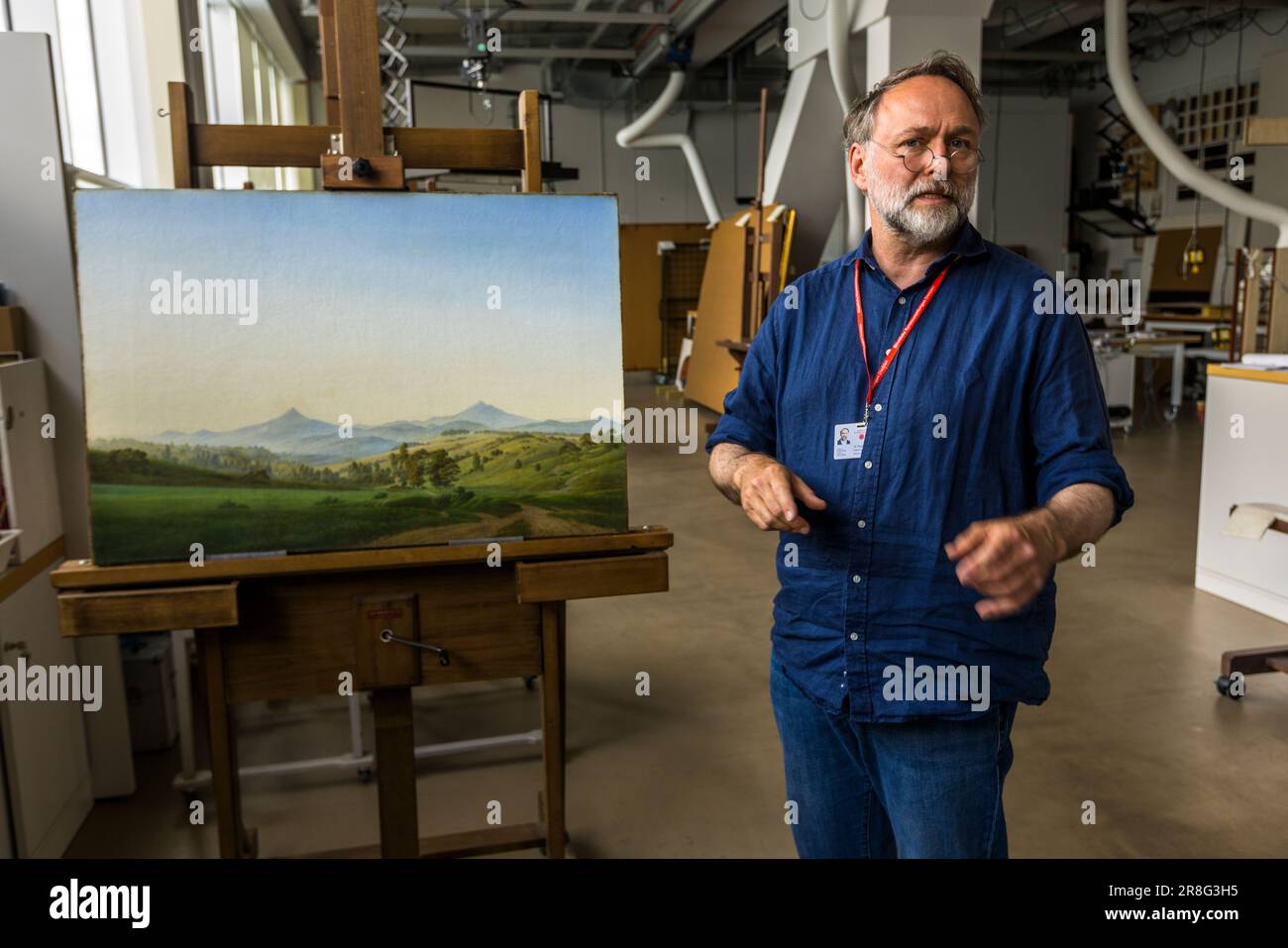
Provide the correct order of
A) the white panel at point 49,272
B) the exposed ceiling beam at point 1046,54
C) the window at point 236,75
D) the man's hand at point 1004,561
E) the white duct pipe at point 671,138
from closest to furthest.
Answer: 1. the man's hand at point 1004,561
2. the white panel at point 49,272
3. the window at point 236,75
4. the white duct pipe at point 671,138
5. the exposed ceiling beam at point 1046,54

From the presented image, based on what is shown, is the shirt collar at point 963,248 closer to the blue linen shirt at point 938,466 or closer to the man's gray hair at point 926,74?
the blue linen shirt at point 938,466

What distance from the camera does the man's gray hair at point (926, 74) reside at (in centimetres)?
141

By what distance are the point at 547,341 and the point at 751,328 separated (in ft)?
19.7

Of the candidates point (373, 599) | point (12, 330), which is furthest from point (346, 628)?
point (12, 330)

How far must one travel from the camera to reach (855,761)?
1507 millimetres

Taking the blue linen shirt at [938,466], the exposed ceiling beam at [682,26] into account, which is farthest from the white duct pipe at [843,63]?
the blue linen shirt at [938,466]

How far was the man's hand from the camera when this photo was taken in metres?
1.18

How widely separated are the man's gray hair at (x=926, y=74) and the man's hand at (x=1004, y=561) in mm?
598

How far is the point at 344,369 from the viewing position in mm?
1806

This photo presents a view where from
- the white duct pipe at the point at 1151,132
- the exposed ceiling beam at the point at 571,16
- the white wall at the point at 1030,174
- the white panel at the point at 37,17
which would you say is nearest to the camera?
the white panel at the point at 37,17

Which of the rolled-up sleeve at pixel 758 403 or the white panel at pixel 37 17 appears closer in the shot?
the rolled-up sleeve at pixel 758 403

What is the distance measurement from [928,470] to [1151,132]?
6.27 m
